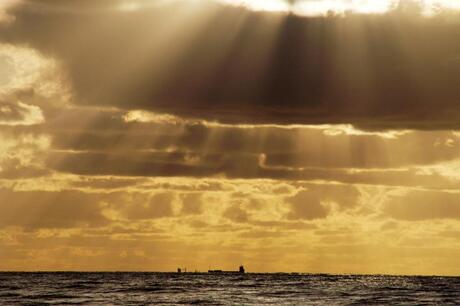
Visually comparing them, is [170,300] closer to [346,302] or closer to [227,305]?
[227,305]

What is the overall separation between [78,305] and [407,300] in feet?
144

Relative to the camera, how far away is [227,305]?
118 metres

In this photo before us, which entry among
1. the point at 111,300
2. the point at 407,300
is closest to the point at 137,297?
the point at 111,300

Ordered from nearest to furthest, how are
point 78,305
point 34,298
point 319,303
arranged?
point 78,305
point 319,303
point 34,298

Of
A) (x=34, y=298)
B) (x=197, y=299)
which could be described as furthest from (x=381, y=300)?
(x=34, y=298)

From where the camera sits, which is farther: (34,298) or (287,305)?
(34,298)

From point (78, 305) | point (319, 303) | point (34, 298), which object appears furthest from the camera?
point (34, 298)

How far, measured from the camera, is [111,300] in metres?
128

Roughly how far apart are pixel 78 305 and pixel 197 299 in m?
20.9

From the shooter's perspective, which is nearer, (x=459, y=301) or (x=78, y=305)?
(x=78, y=305)

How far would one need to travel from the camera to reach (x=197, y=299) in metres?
132

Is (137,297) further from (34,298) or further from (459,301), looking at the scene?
(459,301)

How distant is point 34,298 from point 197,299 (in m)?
21.9

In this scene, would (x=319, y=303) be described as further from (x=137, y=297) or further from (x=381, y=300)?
(x=137, y=297)
